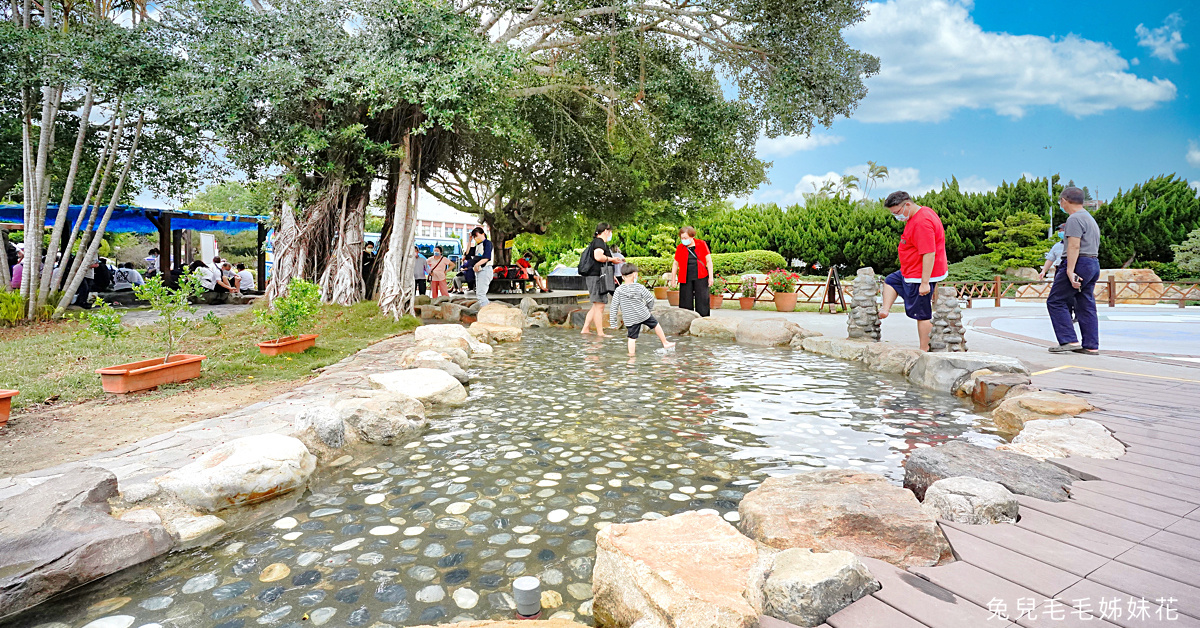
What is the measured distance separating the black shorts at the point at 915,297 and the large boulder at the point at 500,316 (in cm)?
633

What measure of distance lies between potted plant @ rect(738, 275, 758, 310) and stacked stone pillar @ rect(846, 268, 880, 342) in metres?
8.17

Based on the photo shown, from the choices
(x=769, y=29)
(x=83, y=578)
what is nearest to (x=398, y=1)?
(x=769, y=29)

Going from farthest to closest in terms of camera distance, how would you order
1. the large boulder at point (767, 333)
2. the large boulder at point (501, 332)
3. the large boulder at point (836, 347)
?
the large boulder at point (501, 332) → the large boulder at point (767, 333) → the large boulder at point (836, 347)

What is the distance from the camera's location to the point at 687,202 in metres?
18.6

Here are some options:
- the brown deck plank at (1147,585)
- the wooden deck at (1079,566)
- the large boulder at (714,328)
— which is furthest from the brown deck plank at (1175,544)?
the large boulder at (714,328)

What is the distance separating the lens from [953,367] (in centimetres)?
629

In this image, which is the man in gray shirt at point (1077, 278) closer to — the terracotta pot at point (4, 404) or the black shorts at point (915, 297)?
the black shorts at point (915, 297)

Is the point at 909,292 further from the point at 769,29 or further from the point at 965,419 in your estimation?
the point at 769,29

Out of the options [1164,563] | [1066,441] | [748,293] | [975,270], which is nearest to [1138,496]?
[1164,563]

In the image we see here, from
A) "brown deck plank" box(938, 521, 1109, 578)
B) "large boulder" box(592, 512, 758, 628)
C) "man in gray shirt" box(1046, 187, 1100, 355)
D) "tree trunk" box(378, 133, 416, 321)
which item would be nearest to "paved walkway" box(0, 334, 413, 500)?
"large boulder" box(592, 512, 758, 628)

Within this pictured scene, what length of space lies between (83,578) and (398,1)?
31.7ft

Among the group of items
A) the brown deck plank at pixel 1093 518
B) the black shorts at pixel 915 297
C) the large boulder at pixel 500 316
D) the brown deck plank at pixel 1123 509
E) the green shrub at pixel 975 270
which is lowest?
the brown deck plank at pixel 1093 518

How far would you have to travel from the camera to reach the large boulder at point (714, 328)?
10.9 m

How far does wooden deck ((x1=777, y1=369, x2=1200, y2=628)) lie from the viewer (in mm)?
1985
